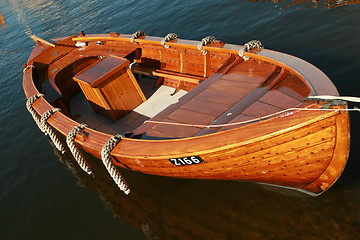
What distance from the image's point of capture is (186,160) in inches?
211

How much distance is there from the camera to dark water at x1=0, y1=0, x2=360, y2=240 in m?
6.01

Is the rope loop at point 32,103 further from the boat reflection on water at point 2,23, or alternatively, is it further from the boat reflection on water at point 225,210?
the boat reflection on water at point 2,23

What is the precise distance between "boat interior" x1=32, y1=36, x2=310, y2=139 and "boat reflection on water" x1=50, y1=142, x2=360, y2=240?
6.59 feet

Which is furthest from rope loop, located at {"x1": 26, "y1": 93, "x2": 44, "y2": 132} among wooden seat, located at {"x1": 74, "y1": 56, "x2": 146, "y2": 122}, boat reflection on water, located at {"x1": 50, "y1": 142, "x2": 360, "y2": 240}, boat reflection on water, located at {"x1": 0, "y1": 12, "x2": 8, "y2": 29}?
boat reflection on water, located at {"x1": 0, "y1": 12, "x2": 8, "y2": 29}

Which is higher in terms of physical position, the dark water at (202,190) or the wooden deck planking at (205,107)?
the wooden deck planking at (205,107)

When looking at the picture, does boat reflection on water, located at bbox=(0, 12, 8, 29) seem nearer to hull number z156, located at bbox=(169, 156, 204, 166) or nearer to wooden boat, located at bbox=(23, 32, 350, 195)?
wooden boat, located at bbox=(23, 32, 350, 195)

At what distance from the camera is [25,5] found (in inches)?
1267

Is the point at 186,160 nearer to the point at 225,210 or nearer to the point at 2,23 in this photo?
the point at 225,210

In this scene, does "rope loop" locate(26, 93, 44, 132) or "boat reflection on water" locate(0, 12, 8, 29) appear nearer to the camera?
"rope loop" locate(26, 93, 44, 132)

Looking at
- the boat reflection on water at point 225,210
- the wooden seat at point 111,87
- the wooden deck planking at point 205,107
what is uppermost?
the wooden seat at point 111,87

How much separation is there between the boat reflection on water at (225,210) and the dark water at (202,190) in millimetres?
22

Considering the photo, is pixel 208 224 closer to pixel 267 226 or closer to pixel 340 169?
pixel 267 226

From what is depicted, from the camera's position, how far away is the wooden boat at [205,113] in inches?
178

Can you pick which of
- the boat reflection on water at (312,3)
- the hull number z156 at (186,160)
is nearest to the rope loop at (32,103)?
the hull number z156 at (186,160)
